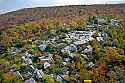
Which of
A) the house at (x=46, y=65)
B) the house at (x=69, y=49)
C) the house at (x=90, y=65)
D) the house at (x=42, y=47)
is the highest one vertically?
the house at (x=42, y=47)

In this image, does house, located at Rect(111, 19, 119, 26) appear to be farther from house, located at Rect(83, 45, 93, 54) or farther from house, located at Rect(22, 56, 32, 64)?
house, located at Rect(22, 56, 32, 64)

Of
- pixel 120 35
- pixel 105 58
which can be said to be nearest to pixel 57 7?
pixel 120 35

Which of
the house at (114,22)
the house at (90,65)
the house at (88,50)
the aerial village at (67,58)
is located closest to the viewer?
the aerial village at (67,58)

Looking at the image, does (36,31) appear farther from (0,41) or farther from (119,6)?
(119,6)

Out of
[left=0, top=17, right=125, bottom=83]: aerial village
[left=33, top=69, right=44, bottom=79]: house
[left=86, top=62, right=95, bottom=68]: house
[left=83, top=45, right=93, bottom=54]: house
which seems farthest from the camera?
[left=83, top=45, right=93, bottom=54]: house

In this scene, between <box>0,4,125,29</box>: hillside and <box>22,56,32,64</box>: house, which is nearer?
<box>22,56,32,64</box>: house

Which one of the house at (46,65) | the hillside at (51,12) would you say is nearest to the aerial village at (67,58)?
the house at (46,65)

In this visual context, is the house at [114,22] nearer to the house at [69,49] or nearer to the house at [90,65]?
the house at [69,49]

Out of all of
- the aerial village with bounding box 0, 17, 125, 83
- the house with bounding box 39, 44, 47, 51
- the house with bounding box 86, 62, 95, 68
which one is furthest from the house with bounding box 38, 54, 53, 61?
the house with bounding box 86, 62, 95, 68

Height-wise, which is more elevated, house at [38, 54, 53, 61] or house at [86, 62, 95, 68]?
house at [38, 54, 53, 61]
